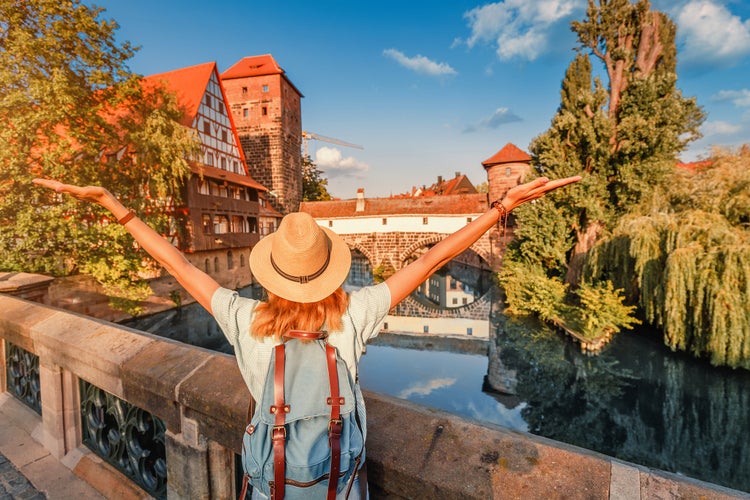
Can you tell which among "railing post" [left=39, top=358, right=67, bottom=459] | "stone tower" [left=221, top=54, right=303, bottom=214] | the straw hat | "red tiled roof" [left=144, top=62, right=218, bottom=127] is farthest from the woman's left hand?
"stone tower" [left=221, top=54, right=303, bottom=214]

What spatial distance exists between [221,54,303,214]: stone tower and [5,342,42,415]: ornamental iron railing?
27.2 m

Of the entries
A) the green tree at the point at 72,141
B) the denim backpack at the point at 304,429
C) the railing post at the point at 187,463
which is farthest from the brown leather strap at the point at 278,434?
the green tree at the point at 72,141

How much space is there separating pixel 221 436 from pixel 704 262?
1147 cm

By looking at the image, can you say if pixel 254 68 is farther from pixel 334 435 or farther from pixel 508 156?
pixel 334 435

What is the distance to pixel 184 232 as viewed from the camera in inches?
723

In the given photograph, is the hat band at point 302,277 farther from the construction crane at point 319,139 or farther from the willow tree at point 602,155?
the construction crane at point 319,139

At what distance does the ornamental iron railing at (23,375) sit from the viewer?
300cm

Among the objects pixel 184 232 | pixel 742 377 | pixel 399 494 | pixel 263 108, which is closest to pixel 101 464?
pixel 399 494

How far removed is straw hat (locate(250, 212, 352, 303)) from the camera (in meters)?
1.19

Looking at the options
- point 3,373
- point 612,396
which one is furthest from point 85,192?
point 612,396

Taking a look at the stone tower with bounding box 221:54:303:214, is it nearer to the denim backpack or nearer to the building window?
the building window

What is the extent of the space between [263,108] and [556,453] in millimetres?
33089

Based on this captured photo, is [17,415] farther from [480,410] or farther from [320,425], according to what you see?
[480,410]

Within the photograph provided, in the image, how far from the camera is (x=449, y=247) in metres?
1.44
